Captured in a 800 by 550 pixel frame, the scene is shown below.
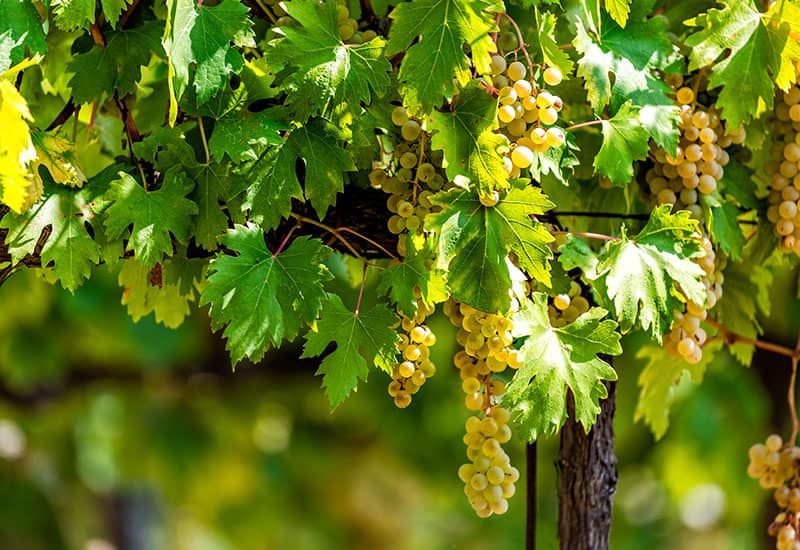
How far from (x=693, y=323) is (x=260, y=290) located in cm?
47

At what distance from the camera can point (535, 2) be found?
0.94 m

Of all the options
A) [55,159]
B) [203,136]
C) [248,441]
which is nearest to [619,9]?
[203,136]

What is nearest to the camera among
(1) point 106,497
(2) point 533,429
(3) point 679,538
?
(2) point 533,429

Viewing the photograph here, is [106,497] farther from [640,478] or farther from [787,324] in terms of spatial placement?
[787,324]

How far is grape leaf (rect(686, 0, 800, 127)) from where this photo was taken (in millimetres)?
1041

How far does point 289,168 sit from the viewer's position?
3.10 feet

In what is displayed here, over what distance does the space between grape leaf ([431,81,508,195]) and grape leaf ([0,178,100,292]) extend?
13.2 inches

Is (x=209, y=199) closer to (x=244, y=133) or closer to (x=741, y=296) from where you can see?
(x=244, y=133)

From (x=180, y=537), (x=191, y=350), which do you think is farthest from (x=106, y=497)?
(x=180, y=537)

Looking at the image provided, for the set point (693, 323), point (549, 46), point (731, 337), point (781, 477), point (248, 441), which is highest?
point (549, 46)

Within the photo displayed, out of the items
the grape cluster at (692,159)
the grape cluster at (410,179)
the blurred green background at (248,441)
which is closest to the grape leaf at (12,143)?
the grape cluster at (410,179)

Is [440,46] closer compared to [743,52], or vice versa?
[440,46]

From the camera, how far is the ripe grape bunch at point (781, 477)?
4.11 feet

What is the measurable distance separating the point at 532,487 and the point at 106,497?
14.3 feet
